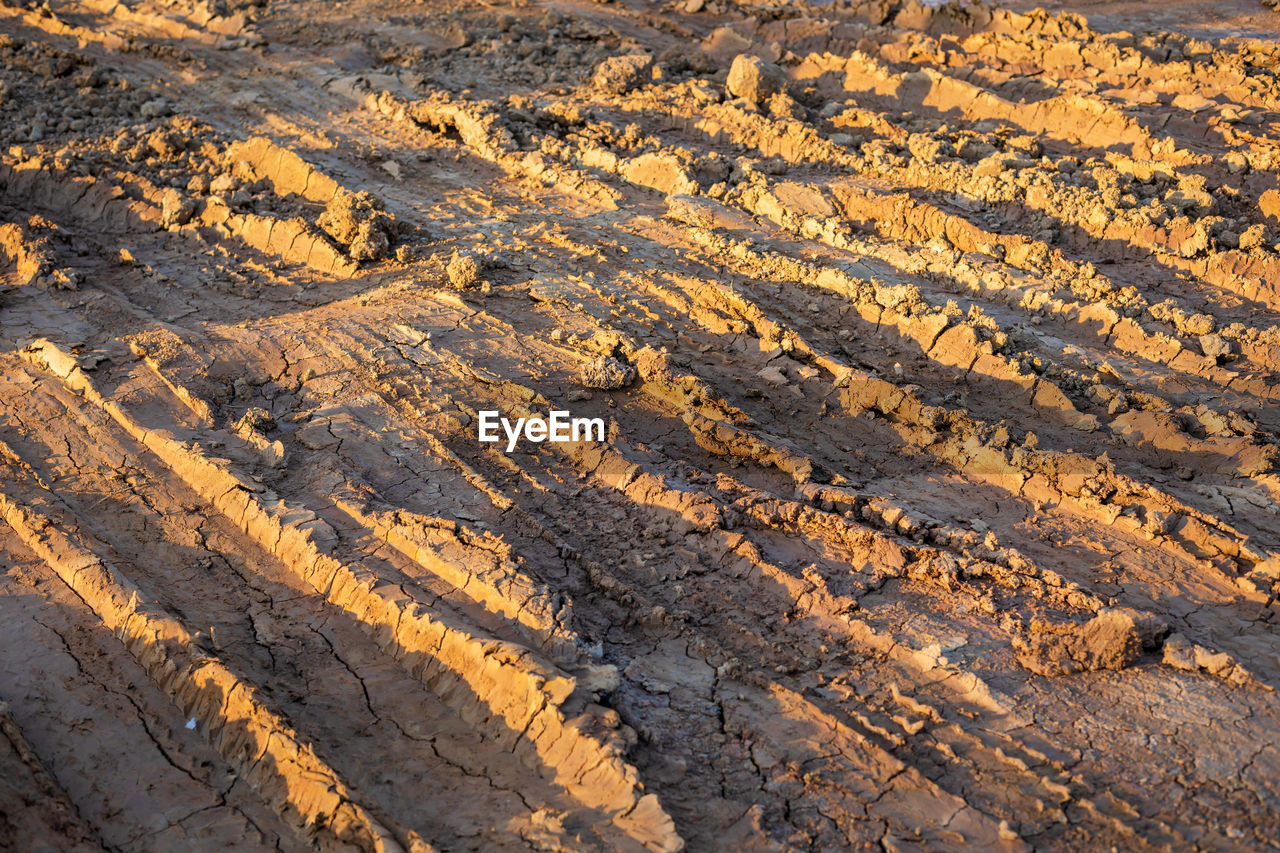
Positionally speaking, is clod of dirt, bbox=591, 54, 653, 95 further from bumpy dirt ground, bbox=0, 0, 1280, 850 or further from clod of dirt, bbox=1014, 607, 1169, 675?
clod of dirt, bbox=1014, 607, 1169, 675

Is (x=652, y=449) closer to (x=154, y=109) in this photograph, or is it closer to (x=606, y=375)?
(x=606, y=375)

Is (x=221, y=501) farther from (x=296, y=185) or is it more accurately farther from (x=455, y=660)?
(x=296, y=185)

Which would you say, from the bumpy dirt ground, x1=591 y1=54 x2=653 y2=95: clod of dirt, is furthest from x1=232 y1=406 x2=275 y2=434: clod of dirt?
x1=591 y1=54 x2=653 y2=95: clod of dirt

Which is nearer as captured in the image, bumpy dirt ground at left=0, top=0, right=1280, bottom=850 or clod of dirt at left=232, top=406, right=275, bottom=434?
bumpy dirt ground at left=0, top=0, right=1280, bottom=850

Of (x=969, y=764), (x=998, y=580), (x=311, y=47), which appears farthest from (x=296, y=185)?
(x=969, y=764)

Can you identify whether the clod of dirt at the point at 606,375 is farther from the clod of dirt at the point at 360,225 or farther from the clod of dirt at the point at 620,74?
the clod of dirt at the point at 620,74
